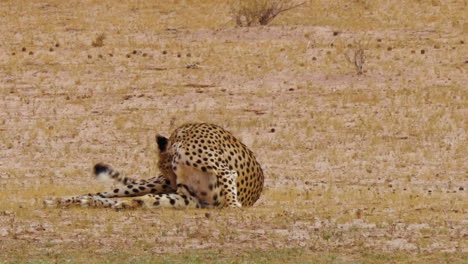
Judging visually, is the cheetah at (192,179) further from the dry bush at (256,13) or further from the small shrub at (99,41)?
the dry bush at (256,13)

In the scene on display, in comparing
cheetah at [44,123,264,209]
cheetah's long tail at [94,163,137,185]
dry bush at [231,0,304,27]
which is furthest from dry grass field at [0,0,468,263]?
dry bush at [231,0,304,27]

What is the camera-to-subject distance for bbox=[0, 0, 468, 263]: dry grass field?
11.9m

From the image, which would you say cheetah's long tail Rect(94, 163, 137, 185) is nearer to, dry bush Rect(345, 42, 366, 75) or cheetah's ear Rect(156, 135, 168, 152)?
cheetah's ear Rect(156, 135, 168, 152)

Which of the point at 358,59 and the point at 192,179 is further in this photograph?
the point at 358,59

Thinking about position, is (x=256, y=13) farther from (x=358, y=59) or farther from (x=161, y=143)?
(x=161, y=143)

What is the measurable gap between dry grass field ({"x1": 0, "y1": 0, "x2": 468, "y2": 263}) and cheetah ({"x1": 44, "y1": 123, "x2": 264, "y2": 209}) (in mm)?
244

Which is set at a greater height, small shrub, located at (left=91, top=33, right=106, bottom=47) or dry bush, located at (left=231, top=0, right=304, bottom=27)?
dry bush, located at (left=231, top=0, right=304, bottom=27)

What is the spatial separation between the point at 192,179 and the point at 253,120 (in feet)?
29.5

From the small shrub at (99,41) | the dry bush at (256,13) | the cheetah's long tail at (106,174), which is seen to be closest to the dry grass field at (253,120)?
the small shrub at (99,41)

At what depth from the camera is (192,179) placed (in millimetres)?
13711

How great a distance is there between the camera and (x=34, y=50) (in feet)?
98.0

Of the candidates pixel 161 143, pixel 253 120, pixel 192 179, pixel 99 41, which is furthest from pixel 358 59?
pixel 192 179

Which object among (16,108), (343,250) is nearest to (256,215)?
(343,250)

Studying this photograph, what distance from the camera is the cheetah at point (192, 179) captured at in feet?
44.8
